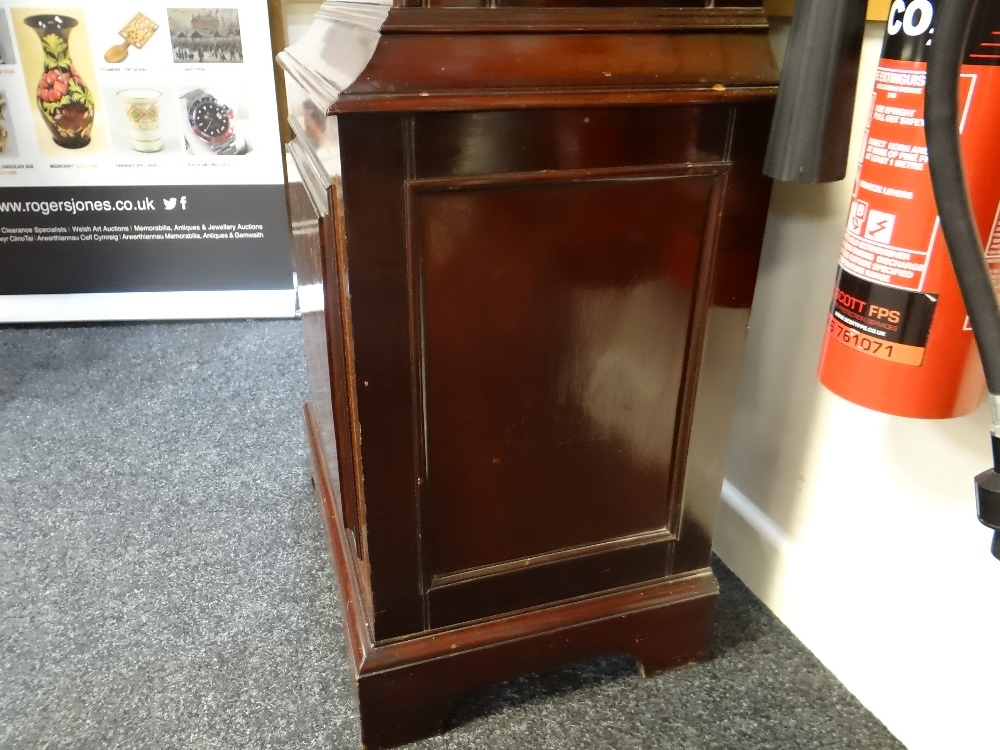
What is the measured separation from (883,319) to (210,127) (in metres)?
1.70

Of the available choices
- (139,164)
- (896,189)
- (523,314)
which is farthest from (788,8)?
(139,164)

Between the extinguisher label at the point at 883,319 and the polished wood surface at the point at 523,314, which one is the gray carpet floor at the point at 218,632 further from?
the extinguisher label at the point at 883,319

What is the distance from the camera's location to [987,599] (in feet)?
2.78

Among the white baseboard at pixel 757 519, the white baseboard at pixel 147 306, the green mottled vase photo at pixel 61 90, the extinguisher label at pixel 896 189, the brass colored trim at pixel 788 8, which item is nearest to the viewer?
the extinguisher label at pixel 896 189

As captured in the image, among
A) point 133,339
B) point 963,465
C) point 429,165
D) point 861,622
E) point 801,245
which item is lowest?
point 133,339

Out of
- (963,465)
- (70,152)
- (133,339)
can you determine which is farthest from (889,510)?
(70,152)

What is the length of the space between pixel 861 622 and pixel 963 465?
28cm

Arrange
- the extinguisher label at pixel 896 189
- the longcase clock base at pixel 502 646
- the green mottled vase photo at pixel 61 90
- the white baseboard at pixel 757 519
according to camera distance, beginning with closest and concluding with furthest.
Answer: the extinguisher label at pixel 896 189, the longcase clock base at pixel 502 646, the white baseboard at pixel 757 519, the green mottled vase photo at pixel 61 90

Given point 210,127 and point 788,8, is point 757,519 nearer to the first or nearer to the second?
point 788,8

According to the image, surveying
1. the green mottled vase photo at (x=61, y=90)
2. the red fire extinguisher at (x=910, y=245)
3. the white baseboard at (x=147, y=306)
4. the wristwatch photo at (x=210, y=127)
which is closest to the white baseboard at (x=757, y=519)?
the red fire extinguisher at (x=910, y=245)

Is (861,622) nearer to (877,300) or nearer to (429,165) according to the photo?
(877,300)

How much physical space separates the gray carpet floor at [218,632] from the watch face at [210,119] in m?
0.70

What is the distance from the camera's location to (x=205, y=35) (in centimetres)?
187

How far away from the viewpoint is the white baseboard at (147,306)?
2064 millimetres
